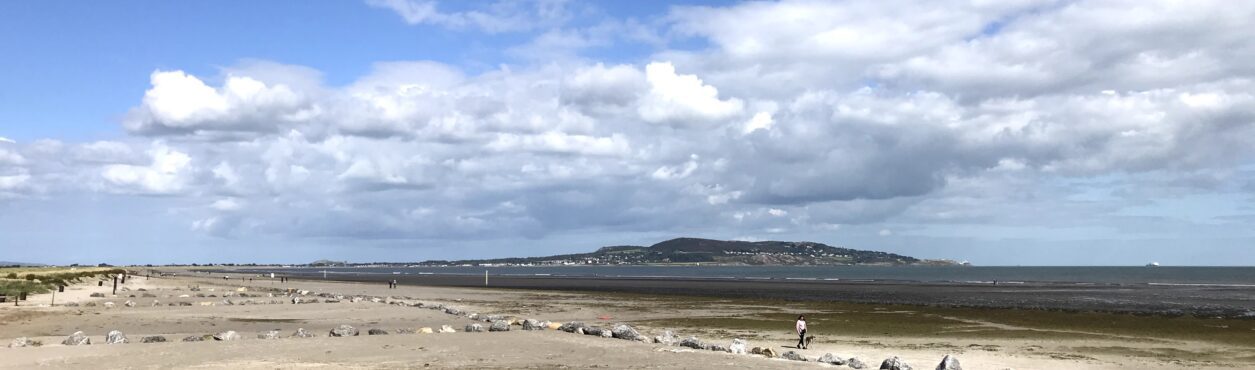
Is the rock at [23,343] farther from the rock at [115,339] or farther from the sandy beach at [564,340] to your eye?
the rock at [115,339]

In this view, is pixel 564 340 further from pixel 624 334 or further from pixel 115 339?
pixel 115 339

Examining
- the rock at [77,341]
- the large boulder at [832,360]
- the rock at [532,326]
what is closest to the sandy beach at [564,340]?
the large boulder at [832,360]

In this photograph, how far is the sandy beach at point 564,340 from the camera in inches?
953

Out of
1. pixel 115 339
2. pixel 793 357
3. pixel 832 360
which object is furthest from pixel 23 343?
pixel 832 360

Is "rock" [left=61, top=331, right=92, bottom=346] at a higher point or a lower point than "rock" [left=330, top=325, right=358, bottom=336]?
lower

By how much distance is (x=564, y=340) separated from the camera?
1164 inches

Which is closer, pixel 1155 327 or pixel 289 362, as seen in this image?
pixel 289 362

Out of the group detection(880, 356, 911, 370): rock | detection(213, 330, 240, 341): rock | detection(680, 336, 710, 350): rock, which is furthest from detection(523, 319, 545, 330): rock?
detection(880, 356, 911, 370): rock

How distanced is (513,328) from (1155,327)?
28250 millimetres

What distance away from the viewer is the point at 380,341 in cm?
2872

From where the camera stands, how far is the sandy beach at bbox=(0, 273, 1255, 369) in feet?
79.4

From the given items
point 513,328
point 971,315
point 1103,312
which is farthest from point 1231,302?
point 513,328

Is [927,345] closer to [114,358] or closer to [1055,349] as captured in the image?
[1055,349]

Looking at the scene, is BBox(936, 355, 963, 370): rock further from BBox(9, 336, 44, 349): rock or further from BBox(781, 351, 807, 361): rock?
BBox(9, 336, 44, 349): rock
